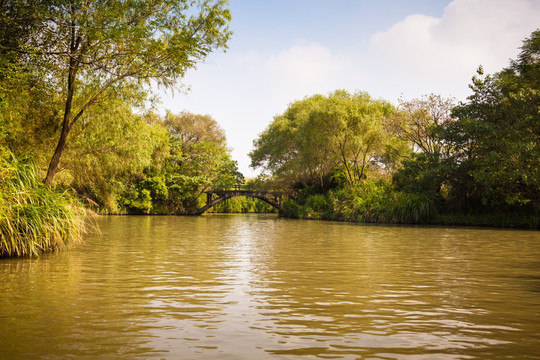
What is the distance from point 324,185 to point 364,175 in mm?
4374

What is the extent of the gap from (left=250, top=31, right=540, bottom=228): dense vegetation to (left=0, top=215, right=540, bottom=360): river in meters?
16.2

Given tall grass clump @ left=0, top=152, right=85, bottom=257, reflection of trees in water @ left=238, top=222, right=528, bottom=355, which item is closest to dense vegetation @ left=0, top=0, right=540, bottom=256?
tall grass clump @ left=0, top=152, right=85, bottom=257

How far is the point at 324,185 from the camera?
4697 centimetres

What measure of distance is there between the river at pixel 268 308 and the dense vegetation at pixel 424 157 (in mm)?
16226

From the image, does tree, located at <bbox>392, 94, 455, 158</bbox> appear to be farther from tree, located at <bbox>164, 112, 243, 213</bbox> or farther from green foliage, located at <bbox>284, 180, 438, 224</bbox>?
tree, located at <bbox>164, 112, 243, 213</bbox>

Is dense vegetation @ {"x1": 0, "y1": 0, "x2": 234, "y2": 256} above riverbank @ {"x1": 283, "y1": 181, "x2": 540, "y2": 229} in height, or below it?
above

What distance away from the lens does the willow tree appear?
12.6 meters

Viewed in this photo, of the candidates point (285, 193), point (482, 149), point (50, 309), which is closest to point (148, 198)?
point (285, 193)

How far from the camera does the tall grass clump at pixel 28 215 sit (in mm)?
10578

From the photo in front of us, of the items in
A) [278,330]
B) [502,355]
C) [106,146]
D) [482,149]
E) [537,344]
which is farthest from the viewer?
[482,149]

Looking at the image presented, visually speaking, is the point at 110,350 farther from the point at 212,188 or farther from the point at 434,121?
the point at 212,188

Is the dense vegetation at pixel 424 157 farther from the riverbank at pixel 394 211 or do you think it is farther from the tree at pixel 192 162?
the tree at pixel 192 162

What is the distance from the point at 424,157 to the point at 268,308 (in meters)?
27.8

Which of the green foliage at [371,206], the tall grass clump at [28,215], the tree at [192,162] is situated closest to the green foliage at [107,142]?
the tall grass clump at [28,215]
